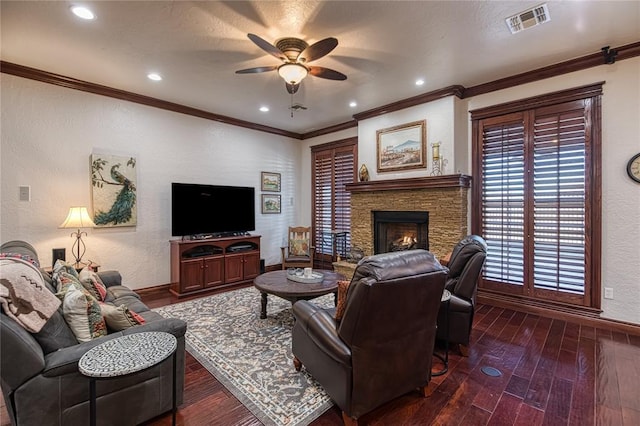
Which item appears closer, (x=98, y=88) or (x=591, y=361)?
(x=591, y=361)

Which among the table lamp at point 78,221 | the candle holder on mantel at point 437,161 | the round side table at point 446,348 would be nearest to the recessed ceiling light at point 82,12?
the table lamp at point 78,221

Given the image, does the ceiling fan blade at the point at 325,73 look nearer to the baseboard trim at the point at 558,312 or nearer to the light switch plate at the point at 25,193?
the baseboard trim at the point at 558,312

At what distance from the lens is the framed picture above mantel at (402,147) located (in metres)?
4.60

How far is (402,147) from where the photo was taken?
15.9 feet

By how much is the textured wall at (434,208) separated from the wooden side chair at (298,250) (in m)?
1.13

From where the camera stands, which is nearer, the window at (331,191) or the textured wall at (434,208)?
the textured wall at (434,208)

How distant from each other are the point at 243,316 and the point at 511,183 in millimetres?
3979

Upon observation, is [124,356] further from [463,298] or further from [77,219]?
[77,219]

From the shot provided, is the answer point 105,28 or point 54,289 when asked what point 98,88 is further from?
point 54,289

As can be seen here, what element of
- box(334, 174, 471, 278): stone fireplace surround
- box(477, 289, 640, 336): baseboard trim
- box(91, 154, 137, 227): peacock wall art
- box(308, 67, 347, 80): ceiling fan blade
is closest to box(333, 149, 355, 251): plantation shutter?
box(334, 174, 471, 278): stone fireplace surround

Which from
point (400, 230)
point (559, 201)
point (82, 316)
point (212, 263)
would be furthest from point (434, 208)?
point (82, 316)

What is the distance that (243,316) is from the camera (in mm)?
3695

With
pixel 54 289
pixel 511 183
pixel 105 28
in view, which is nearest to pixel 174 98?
pixel 105 28

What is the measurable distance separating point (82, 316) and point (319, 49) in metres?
2.72
